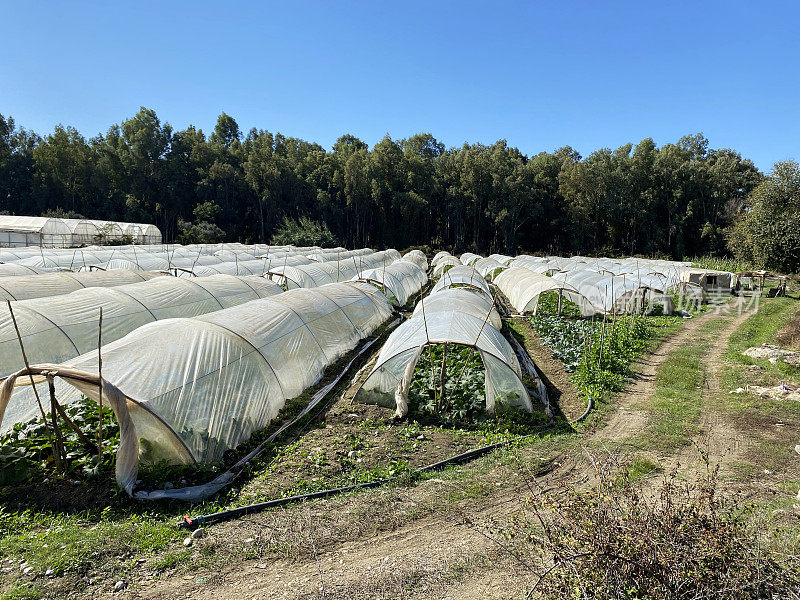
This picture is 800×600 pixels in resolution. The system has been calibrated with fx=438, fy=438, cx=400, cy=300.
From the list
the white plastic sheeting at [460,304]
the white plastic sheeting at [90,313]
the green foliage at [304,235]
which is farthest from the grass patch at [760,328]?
the green foliage at [304,235]

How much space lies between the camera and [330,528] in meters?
4.84

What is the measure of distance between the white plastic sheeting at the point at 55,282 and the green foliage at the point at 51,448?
654 centimetres

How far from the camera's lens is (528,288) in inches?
707

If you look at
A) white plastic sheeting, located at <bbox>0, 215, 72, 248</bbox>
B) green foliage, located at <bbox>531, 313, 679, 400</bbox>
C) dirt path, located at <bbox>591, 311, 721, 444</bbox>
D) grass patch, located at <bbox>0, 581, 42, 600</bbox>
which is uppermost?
white plastic sheeting, located at <bbox>0, 215, 72, 248</bbox>

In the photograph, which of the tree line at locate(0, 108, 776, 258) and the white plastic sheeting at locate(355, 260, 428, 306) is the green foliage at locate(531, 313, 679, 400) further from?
the tree line at locate(0, 108, 776, 258)

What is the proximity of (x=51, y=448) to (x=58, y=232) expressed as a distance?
1665 inches

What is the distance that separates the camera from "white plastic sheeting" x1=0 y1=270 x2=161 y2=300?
11.6 metres

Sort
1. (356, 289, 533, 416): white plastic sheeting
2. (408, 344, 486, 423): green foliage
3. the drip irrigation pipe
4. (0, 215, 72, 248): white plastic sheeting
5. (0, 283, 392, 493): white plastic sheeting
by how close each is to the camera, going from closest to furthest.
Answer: the drip irrigation pipe < (0, 283, 392, 493): white plastic sheeting < (356, 289, 533, 416): white plastic sheeting < (408, 344, 486, 423): green foliage < (0, 215, 72, 248): white plastic sheeting

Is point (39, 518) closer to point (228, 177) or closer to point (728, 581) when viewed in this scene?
point (728, 581)

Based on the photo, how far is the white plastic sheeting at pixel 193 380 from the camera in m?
5.62

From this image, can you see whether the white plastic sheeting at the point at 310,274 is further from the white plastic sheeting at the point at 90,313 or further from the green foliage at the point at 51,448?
the green foliage at the point at 51,448

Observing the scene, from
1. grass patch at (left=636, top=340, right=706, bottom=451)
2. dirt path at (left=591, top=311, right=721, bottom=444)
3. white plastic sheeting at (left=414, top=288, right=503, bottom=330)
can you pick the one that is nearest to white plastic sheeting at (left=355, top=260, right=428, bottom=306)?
white plastic sheeting at (left=414, top=288, right=503, bottom=330)

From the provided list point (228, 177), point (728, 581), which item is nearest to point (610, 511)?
point (728, 581)

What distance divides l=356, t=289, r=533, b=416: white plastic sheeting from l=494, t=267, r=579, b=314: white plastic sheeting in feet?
28.5
